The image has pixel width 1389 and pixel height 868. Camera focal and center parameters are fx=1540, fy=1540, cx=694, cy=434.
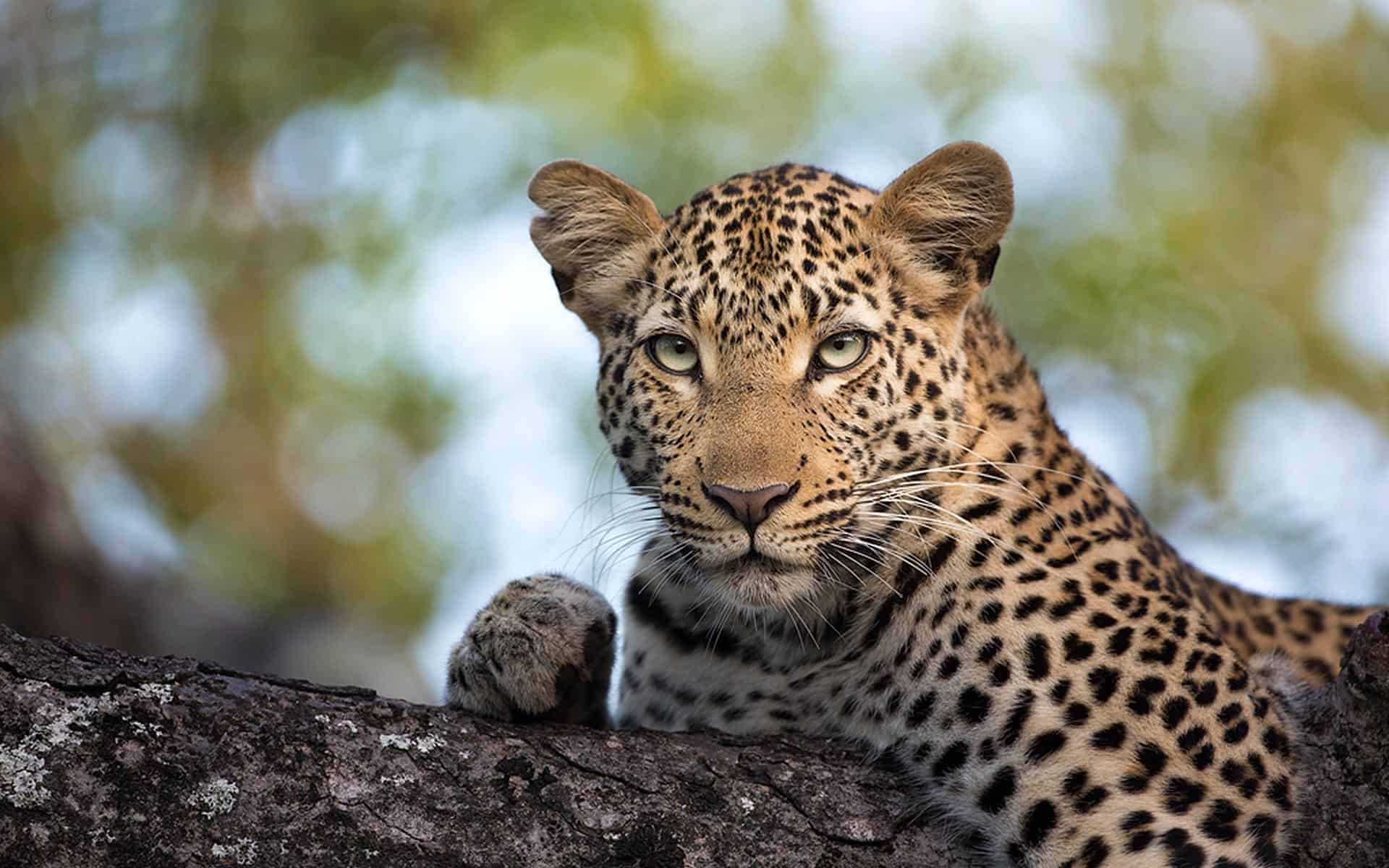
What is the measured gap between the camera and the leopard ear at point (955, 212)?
6.79 meters

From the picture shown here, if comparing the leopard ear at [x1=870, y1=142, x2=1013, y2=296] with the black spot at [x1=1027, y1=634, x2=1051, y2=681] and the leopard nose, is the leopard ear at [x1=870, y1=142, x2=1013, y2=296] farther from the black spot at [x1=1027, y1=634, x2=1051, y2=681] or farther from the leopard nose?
the black spot at [x1=1027, y1=634, x2=1051, y2=681]

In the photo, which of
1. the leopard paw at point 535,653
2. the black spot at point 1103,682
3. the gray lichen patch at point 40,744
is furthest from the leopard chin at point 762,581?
the gray lichen patch at point 40,744

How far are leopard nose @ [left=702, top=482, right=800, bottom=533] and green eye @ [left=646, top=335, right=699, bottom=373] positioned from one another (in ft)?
2.58

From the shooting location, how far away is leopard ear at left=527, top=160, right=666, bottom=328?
7227mm

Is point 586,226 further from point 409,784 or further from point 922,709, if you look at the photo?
point 409,784

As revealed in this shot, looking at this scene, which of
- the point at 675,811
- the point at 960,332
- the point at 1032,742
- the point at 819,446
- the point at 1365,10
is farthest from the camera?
the point at 1365,10

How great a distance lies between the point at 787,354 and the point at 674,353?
55 cm

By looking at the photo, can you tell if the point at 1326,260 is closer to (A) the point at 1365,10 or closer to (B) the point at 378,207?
(A) the point at 1365,10

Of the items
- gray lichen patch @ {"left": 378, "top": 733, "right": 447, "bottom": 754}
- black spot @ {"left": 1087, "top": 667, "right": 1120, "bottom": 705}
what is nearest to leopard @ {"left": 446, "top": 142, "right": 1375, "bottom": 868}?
black spot @ {"left": 1087, "top": 667, "right": 1120, "bottom": 705}

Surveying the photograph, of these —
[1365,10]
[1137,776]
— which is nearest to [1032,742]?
[1137,776]

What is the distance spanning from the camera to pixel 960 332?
271 inches

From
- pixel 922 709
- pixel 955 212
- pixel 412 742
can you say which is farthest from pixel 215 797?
pixel 955 212

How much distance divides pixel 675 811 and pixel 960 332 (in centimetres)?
262

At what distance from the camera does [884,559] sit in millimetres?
6473
